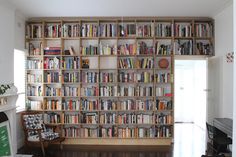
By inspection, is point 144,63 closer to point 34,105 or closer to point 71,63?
point 71,63

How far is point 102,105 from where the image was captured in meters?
5.83

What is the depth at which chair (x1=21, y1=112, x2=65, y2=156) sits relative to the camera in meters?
4.87

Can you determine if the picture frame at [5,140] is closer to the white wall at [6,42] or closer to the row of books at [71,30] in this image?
the white wall at [6,42]

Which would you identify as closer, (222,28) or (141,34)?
(222,28)

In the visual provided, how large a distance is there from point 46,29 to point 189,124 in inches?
216

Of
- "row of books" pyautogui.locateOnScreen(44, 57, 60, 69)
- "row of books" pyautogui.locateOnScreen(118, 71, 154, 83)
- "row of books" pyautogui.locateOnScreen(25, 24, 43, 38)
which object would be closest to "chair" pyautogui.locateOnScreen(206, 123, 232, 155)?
"row of books" pyautogui.locateOnScreen(118, 71, 154, 83)

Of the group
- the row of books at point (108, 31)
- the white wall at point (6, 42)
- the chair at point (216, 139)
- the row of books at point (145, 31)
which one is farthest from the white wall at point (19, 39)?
the chair at point (216, 139)

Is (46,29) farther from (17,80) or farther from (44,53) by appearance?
(17,80)

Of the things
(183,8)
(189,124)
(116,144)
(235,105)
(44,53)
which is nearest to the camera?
(235,105)

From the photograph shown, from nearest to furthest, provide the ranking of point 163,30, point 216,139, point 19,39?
point 216,139
point 19,39
point 163,30

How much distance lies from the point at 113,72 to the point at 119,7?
1.63 metres

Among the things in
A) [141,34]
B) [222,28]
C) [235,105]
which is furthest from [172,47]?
[235,105]

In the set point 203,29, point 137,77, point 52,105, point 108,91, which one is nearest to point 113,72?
point 108,91

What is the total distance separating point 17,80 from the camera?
18.2 ft
